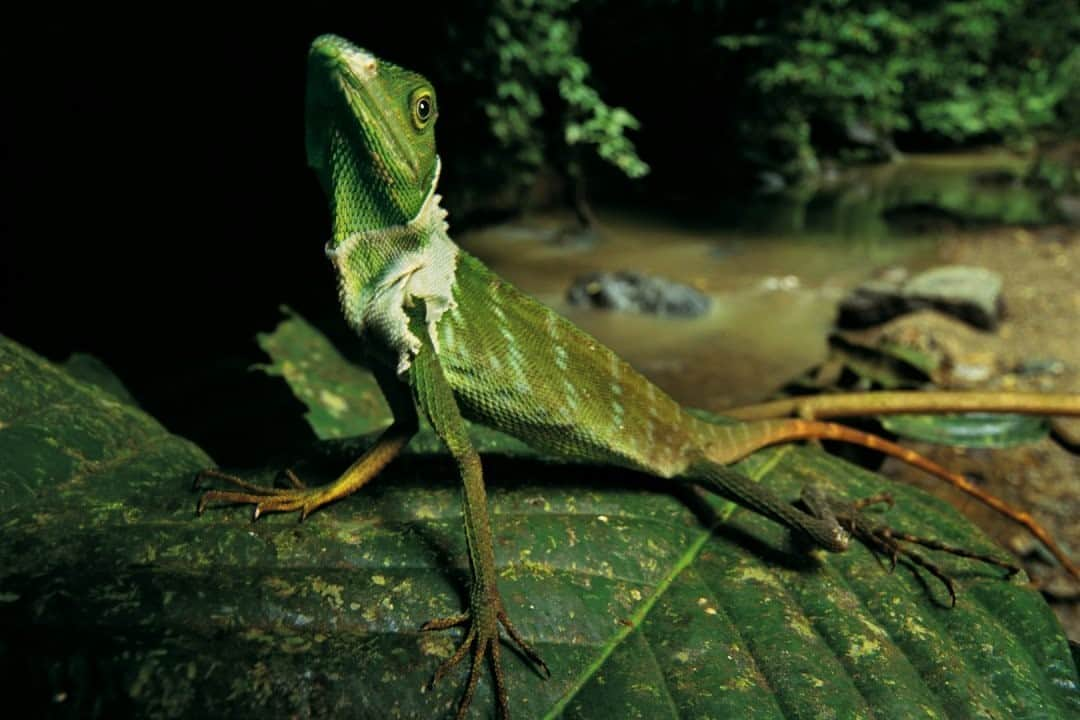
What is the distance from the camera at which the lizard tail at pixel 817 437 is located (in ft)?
5.87

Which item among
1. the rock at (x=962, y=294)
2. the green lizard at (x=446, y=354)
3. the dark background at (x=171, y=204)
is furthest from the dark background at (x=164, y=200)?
the rock at (x=962, y=294)

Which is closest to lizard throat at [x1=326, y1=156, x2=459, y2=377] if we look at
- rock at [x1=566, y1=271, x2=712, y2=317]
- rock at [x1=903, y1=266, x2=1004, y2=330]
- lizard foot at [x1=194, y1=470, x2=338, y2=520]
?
lizard foot at [x1=194, y1=470, x2=338, y2=520]

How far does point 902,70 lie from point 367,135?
1160cm

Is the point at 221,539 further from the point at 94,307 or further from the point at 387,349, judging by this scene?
the point at 94,307

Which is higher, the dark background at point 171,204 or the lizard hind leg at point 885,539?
the dark background at point 171,204

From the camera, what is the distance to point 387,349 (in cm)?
136

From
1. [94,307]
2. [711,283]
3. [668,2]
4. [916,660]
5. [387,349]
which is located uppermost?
[668,2]

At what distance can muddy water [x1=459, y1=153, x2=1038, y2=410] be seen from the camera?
5.11 meters

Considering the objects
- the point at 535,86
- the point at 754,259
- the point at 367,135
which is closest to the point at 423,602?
the point at 367,135

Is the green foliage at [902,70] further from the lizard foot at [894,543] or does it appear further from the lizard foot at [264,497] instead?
the lizard foot at [264,497]

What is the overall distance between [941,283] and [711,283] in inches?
73.1

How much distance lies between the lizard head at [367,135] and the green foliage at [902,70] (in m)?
8.08

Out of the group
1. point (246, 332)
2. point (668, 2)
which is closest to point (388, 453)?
point (246, 332)

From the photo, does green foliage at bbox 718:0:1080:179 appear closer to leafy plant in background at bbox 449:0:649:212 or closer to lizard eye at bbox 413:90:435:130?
leafy plant in background at bbox 449:0:649:212
